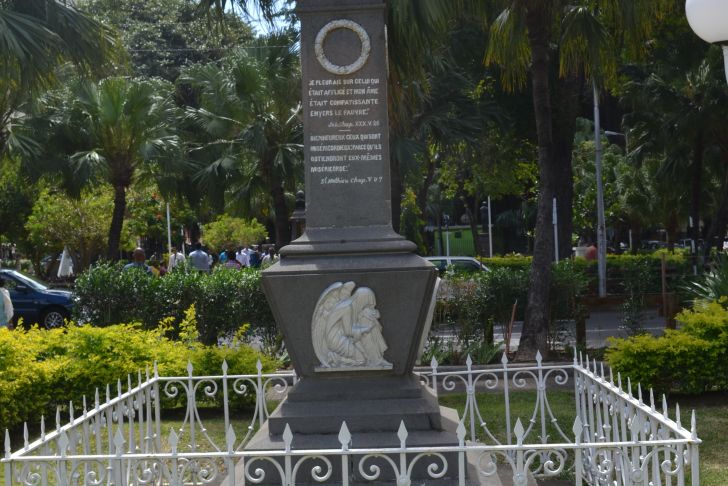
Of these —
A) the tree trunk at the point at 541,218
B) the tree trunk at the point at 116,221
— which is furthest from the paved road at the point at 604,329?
the tree trunk at the point at 116,221

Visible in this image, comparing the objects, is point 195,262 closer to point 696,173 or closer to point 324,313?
point 696,173

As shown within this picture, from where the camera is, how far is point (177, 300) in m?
14.5

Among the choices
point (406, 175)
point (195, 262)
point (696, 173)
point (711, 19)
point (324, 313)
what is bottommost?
point (195, 262)

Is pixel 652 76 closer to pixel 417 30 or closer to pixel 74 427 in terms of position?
pixel 417 30

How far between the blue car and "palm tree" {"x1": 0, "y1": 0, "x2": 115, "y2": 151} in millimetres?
7683

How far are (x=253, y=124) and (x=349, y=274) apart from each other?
16.5 m

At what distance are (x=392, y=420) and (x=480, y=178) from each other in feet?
87.6

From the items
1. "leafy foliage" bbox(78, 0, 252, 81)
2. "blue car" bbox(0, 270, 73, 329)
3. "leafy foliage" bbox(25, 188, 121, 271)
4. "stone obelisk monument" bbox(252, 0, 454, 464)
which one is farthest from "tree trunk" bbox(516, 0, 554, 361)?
"leafy foliage" bbox(78, 0, 252, 81)

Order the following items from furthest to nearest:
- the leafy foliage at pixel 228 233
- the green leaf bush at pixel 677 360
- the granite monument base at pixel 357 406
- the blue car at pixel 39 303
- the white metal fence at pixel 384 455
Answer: the leafy foliage at pixel 228 233 → the blue car at pixel 39 303 → the green leaf bush at pixel 677 360 → the granite monument base at pixel 357 406 → the white metal fence at pixel 384 455

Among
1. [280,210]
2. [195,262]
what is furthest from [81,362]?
[195,262]

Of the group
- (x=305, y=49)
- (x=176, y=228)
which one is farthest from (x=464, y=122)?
(x=176, y=228)

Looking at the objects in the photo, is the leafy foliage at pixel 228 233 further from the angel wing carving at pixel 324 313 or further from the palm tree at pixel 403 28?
the angel wing carving at pixel 324 313

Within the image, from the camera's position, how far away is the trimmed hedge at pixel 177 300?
1440cm

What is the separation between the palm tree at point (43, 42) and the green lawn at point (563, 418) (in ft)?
18.9
